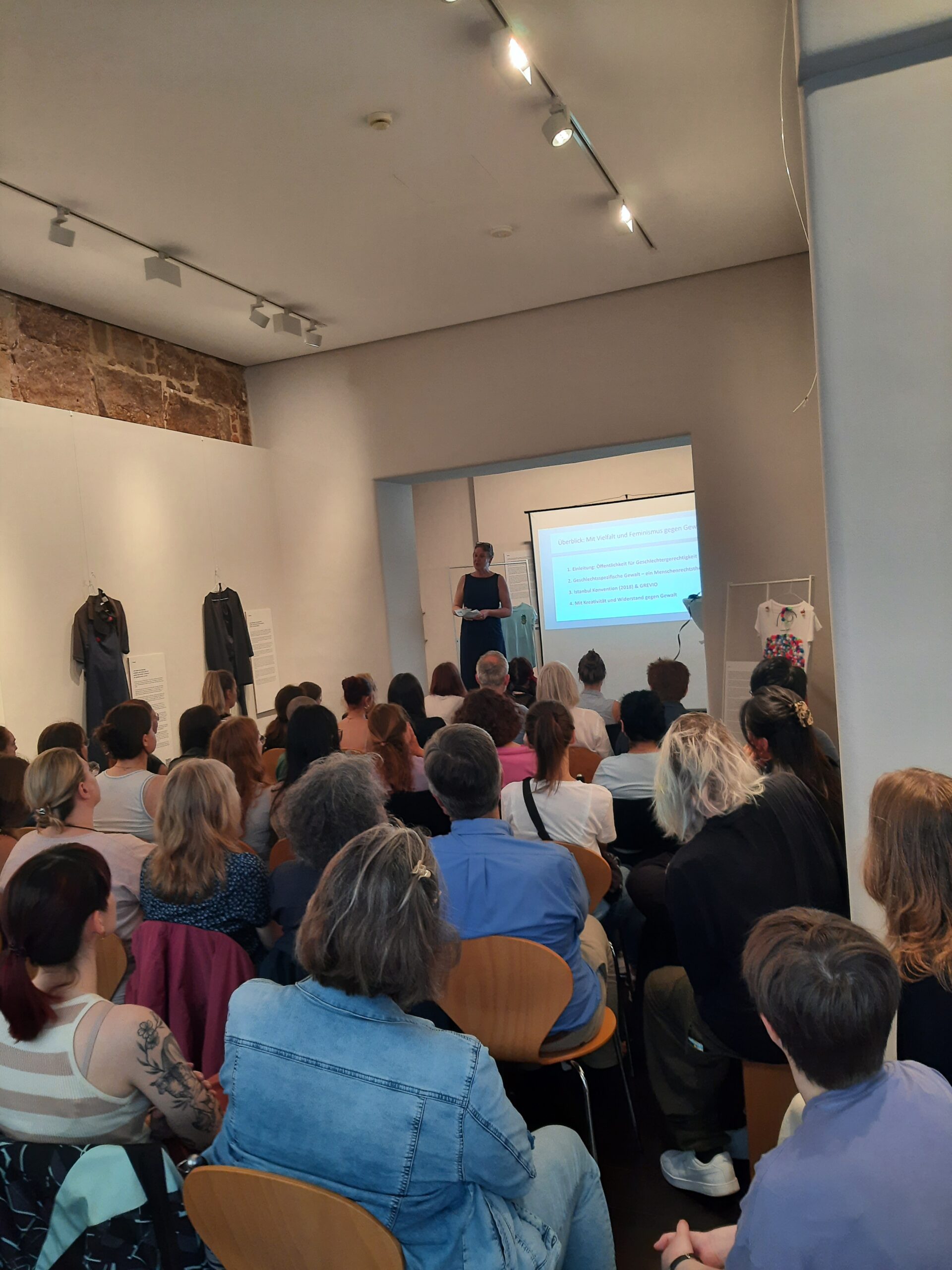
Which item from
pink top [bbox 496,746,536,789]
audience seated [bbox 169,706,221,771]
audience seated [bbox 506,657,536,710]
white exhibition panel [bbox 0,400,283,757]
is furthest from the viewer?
audience seated [bbox 506,657,536,710]

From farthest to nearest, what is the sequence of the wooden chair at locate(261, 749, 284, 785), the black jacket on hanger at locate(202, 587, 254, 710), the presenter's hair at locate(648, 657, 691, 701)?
the black jacket on hanger at locate(202, 587, 254, 710) → the presenter's hair at locate(648, 657, 691, 701) → the wooden chair at locate(261, 749, 284, 785)

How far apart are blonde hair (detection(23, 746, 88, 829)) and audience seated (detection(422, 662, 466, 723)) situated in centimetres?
261

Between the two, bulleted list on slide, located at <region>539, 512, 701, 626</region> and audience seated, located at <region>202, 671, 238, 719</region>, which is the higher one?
bulleted list on slide, located at <region>539, 512, 701, 626</region>

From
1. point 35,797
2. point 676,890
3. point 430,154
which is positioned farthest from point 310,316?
point 676,890

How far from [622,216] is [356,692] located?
3136 mm

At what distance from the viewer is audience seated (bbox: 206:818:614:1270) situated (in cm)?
124

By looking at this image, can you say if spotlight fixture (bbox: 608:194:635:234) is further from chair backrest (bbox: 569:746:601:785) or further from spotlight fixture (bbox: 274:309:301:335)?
chair backrest (bbox: 569:746:601:785)

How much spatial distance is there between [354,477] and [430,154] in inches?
141

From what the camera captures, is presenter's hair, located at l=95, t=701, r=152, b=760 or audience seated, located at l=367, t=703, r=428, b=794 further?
audience seated, located at l=367, t=703, r=428, b=794

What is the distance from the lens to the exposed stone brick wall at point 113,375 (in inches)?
224

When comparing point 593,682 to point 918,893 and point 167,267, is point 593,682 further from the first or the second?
point 918,893

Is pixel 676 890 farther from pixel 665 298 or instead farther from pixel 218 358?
pixel 218 358

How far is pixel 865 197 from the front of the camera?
2.25 meters

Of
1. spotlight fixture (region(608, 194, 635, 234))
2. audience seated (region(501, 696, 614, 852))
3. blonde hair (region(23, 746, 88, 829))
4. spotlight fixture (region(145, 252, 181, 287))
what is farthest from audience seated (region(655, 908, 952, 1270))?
spotlight fixture (region(145, 252, 181, 287))
